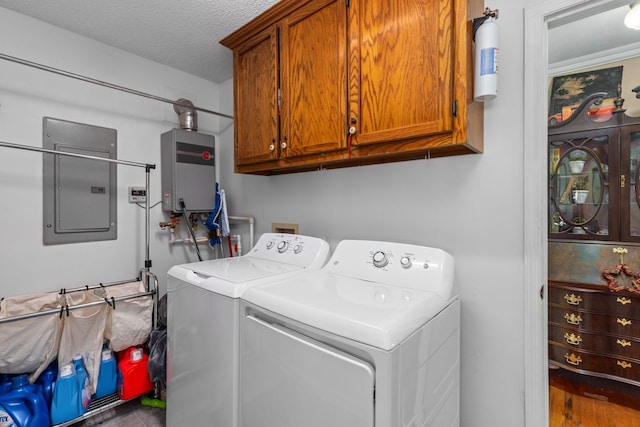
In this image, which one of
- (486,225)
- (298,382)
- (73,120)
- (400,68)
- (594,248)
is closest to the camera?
(298,382)

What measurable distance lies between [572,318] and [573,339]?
16cm

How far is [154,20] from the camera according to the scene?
1.82 metres

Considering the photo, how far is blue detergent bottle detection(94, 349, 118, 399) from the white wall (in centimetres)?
55

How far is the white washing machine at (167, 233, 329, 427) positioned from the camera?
1212 mm

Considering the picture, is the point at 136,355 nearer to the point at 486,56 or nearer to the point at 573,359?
the point at 486,56

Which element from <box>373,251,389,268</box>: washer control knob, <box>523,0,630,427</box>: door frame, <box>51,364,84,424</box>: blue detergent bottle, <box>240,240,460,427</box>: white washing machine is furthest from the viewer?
<box>51,364,84,424</box>: blue detergent bottle

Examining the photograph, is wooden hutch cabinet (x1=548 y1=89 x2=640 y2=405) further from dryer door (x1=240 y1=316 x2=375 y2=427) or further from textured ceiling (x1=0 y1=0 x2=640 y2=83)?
dryer door (x1=240 y1=316 x2=375 y2=427)

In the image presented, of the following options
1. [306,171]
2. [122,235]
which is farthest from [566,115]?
[122,235]

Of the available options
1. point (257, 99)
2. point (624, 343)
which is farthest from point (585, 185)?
point (257, 99)

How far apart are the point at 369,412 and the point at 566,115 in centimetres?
276

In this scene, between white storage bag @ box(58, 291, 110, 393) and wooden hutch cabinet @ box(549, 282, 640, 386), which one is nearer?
white storage bag @ box(58, 291, 110, 393)

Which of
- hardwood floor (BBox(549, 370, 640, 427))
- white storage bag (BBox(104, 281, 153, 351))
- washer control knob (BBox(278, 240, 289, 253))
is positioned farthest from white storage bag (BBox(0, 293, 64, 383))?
hardwood floor (BBox(549, 370, 640, 427))

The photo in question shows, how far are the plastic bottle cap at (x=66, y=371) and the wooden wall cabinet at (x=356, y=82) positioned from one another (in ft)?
5.11

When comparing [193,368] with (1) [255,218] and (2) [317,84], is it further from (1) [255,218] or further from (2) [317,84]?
(2) [317,84]
